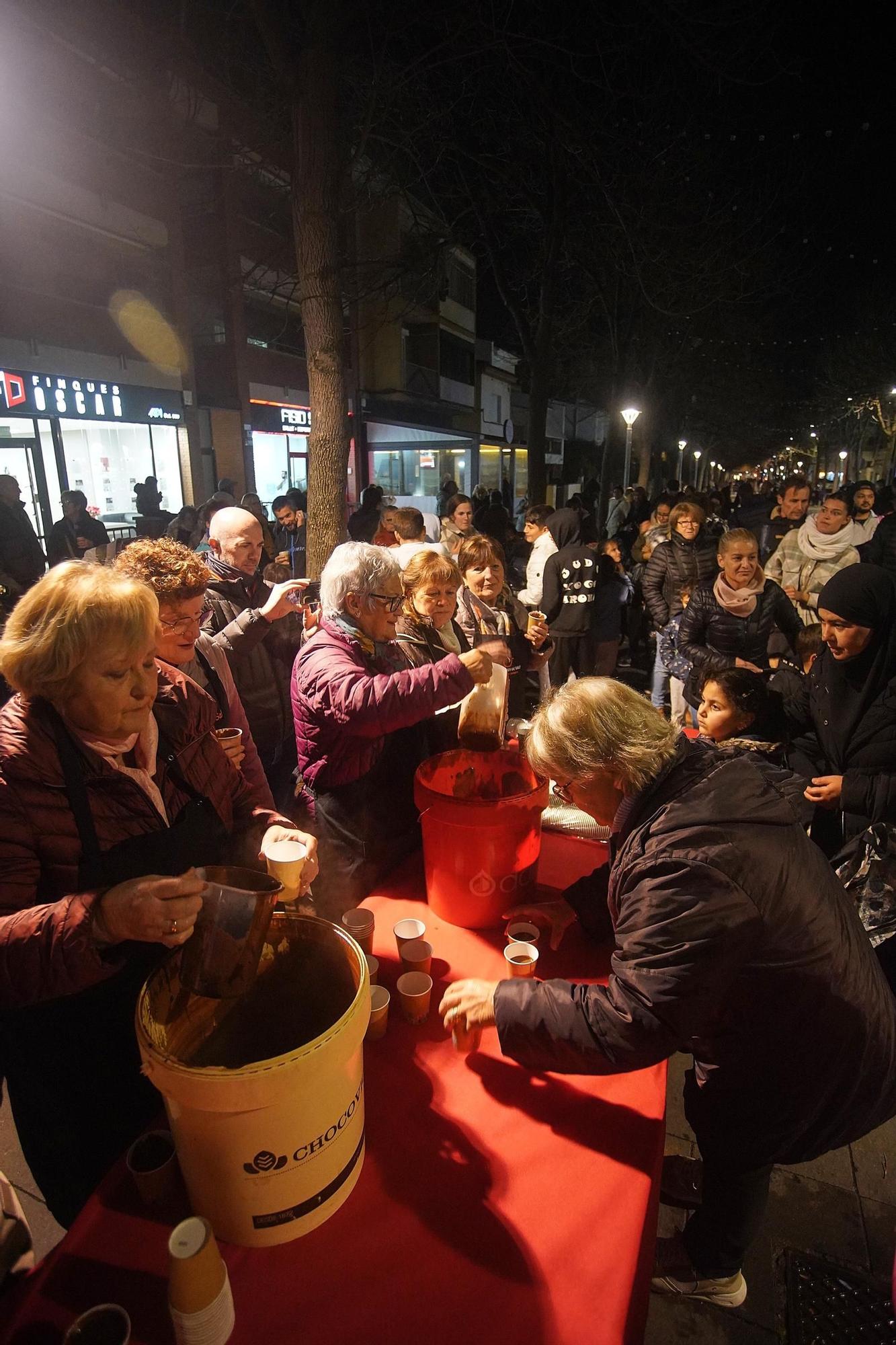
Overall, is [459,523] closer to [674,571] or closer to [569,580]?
[569,580]

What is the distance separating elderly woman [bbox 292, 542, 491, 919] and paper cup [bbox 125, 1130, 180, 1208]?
4.05 feet

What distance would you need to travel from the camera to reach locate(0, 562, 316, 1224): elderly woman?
1424 mm

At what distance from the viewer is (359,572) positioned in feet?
8.70

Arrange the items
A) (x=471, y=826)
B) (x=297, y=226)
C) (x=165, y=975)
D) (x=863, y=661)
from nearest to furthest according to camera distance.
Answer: (x=165, y=975)
(x=471, y=826)
(x=863, y=661)
(x=297, y=226)

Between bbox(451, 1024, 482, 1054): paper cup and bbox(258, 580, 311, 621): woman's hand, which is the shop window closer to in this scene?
bbox(258, 580, 311, 621): woman's hand

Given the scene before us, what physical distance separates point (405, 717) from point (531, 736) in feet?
2.42

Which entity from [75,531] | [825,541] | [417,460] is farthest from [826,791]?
[417,460]

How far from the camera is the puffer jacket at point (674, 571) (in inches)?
259

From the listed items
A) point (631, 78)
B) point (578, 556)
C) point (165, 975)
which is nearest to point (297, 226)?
point (578, 556)

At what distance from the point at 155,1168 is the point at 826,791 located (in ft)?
9.79

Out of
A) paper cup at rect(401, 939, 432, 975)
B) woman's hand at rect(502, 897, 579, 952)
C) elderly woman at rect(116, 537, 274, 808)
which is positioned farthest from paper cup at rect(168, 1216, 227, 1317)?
elderly woman at rect(116, 537, 274, 808)

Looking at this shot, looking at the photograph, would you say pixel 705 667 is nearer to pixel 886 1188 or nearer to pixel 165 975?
pixel 886 1188

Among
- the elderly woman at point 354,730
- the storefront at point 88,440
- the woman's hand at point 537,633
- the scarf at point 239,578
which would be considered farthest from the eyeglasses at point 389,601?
the storefront at point 88,440

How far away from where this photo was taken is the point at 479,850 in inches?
82.8
